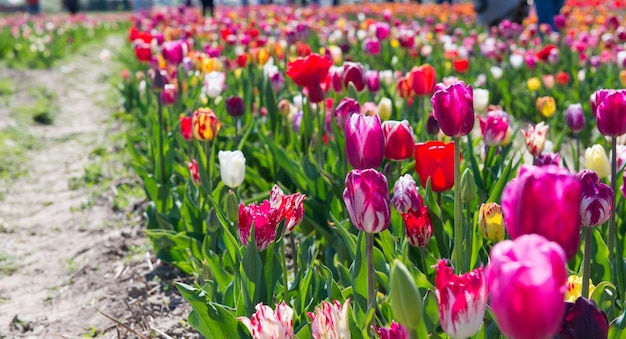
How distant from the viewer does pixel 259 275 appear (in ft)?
5.33

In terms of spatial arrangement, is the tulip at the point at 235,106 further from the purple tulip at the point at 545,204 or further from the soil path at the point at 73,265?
the purple tulip at the point at 545,204

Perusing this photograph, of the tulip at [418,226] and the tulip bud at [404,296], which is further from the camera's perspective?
the tulip at [418,226]

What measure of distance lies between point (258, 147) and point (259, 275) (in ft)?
5.36

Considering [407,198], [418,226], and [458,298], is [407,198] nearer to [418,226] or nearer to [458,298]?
[418,226]

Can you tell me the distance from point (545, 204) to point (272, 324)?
0.58m

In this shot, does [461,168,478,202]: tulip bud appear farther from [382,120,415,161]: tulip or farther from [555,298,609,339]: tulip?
[555,298,609,339]: tulip

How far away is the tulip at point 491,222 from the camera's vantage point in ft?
5.19

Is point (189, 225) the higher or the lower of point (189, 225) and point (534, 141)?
the lower

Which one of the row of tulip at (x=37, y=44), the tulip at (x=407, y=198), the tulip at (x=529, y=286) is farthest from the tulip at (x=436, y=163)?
the row of tulip at (x=37, y=44)

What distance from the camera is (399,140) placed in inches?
71.0

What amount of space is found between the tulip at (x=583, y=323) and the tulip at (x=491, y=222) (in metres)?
0.61

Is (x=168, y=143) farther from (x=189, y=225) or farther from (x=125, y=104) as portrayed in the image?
(x=125, y=104)

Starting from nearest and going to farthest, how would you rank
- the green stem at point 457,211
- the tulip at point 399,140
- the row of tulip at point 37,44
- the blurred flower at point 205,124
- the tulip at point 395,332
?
the tulip at point 395,332
the green stem at point 457,211
the tulip at point 399,140
the blurred flower at point 205,124
the row of tulip at point 37,44

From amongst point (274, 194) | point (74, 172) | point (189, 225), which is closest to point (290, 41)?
point (74, 172)
